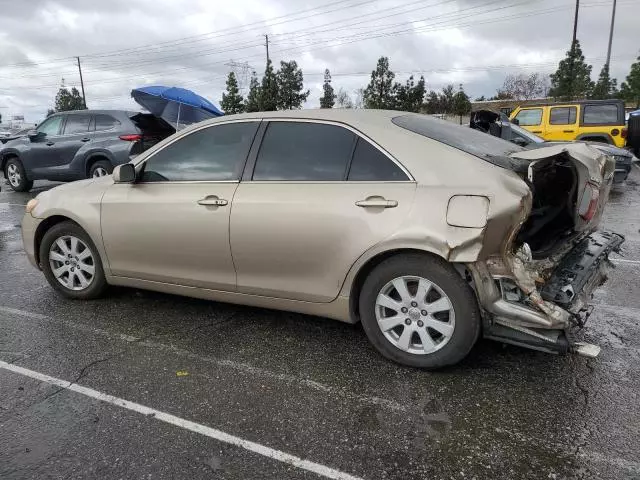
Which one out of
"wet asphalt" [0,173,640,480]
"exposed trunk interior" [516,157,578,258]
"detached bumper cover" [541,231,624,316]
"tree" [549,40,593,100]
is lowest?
"wet asphalt" [0,173,640,480]

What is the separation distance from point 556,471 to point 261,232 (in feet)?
7.20

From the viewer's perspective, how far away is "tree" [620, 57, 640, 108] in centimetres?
3362

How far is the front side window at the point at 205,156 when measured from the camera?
12.9ft

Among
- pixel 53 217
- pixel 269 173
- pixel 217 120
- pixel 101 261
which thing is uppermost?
pixel 217 120

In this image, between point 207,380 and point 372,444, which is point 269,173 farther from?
point 372,444

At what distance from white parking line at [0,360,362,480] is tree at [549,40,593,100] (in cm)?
3607

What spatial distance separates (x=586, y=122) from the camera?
13.4 meters

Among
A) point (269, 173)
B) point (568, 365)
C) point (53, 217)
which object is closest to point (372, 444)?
point (568, 365)

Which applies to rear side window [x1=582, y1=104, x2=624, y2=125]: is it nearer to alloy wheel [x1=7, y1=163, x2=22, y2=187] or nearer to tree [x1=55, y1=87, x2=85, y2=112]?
alloy wheel [x1=7, y1=163, x2=22, y2=187]

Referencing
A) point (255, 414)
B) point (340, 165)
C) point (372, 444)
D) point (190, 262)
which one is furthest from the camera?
point (190, 262)

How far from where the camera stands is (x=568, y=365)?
11.2 feet

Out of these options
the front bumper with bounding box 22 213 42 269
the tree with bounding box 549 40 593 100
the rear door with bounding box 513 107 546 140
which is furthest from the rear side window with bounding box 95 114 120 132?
the tree with bounding box 549 40 593 100

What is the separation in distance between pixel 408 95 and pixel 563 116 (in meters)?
25.0

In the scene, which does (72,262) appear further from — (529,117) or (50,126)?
(529,117)
